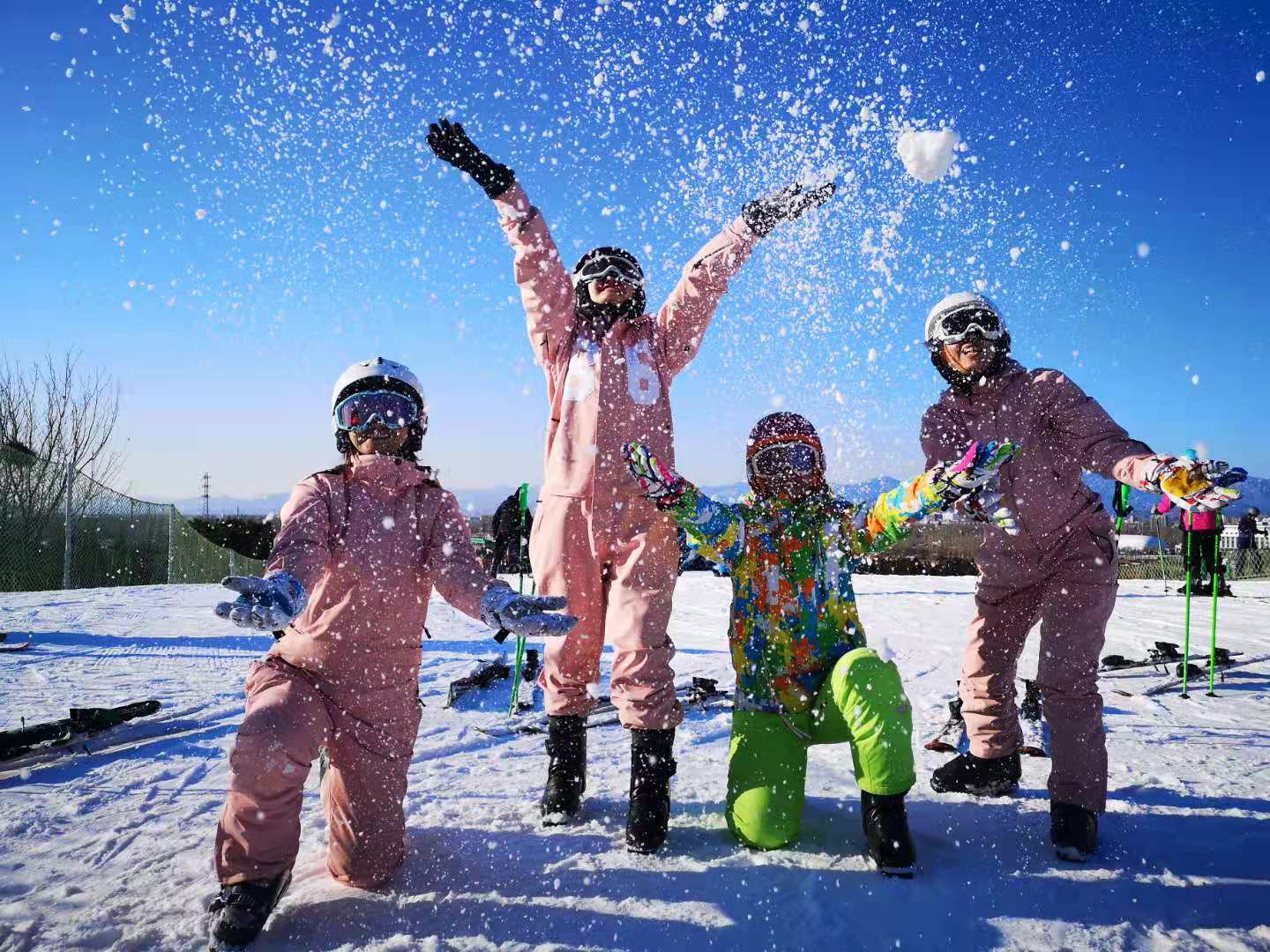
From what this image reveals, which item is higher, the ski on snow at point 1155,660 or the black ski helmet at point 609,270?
the black ski helmet at point 609,270

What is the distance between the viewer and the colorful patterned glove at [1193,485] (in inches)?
89.8

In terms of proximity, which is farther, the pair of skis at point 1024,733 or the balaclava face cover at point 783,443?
the pair of skis at point 1024,733

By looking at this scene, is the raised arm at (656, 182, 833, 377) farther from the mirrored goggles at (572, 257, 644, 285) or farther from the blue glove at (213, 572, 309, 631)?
the blue glove at (213, 572, 309, 631)

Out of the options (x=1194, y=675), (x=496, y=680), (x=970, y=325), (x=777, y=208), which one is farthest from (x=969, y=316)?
(x=1194, y=675)

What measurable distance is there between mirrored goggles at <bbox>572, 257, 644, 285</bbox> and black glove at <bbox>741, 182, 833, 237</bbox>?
0.55 metres

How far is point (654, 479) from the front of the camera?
2676 millimetres

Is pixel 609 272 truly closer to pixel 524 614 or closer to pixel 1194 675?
pixel 524 614

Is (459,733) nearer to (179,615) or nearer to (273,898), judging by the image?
(273,898)

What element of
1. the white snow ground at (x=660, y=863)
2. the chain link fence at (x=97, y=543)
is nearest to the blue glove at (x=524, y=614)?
the white snow ground at (x=660, y=863)

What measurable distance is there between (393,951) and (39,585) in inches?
781

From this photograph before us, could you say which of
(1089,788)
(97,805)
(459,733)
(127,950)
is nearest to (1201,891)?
(1089,788)

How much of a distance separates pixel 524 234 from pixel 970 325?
2.00m

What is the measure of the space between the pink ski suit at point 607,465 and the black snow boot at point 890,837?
0.78m

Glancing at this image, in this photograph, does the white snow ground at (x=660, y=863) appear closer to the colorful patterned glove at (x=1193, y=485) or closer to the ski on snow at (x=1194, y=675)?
the ski on snow at (x=1194, y=675)
